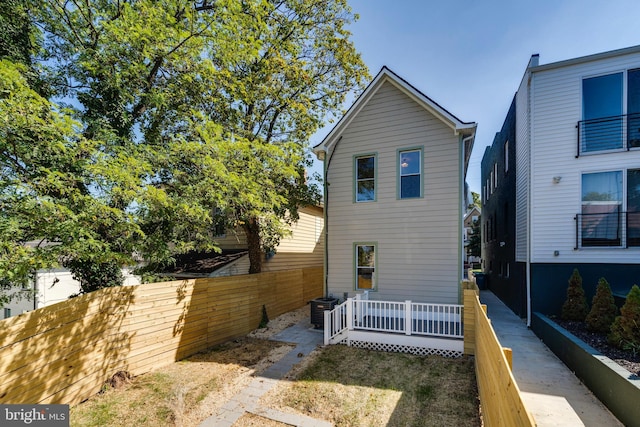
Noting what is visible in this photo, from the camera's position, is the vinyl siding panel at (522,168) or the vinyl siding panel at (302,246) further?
the vinyl siding panel at (302,246)

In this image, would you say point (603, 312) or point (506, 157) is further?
point (506, 157)

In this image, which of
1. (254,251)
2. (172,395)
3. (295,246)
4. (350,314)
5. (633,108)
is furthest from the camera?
(295,246)

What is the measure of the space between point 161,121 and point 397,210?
7744 millimetres

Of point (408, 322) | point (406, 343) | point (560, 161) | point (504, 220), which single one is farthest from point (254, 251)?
point (504, 220)

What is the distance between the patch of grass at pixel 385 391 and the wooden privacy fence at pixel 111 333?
122 inches

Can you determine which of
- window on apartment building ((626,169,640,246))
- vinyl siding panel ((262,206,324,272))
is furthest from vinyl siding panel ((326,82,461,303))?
window on apartment building ((626,169,640,246))

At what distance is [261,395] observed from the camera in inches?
211

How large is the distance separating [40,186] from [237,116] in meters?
6.44

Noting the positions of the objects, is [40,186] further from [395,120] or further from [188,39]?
[395,120]

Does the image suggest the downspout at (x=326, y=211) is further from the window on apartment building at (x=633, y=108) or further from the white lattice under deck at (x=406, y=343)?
the window on apartment building at (x=633, y=108)

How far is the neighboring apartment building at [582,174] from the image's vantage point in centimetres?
826

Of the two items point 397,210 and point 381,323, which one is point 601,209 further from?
point 381,323

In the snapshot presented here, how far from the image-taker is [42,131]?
16.6ft

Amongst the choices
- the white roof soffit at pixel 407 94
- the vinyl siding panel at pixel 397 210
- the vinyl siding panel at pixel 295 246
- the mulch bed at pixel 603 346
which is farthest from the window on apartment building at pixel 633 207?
the vinyl siding panel at pixel 295 246
